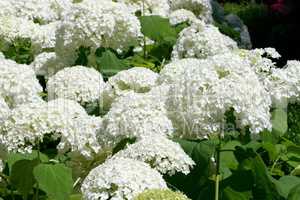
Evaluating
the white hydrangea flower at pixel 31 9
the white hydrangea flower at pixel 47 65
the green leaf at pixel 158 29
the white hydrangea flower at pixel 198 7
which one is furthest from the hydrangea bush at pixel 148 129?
the white hydrangea flower at pixel 198 7

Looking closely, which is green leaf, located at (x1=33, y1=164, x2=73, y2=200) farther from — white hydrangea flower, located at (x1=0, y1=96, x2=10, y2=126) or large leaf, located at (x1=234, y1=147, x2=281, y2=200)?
large leaf, located at (x1=234, y1=147, x2=281, y2=200)

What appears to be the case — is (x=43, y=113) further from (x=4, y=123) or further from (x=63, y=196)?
(x=63, y=196)

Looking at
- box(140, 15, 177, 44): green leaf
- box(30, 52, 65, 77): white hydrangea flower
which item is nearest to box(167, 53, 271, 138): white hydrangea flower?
box(30, 52, 65, 77): white hydrangea flower

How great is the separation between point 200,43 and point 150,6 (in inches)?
58.8

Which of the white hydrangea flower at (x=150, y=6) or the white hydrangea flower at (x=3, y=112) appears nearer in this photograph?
the white hydrangea flower at (x=3, y=112)

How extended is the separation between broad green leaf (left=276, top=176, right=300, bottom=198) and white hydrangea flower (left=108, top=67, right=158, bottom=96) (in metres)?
1.13

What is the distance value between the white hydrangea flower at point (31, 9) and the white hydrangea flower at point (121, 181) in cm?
325

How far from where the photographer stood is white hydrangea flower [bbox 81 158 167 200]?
2.59m

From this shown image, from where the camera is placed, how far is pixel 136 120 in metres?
3.40

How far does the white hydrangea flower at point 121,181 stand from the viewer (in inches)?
102

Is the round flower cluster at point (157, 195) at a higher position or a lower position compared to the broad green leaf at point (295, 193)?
higher

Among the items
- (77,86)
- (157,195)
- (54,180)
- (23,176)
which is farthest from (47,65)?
(157,195)

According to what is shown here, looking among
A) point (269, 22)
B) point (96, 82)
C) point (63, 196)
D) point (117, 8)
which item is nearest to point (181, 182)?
point (63, 196)

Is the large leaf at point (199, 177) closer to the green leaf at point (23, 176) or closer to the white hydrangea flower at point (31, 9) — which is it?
the green leaf at point (23, 176)
